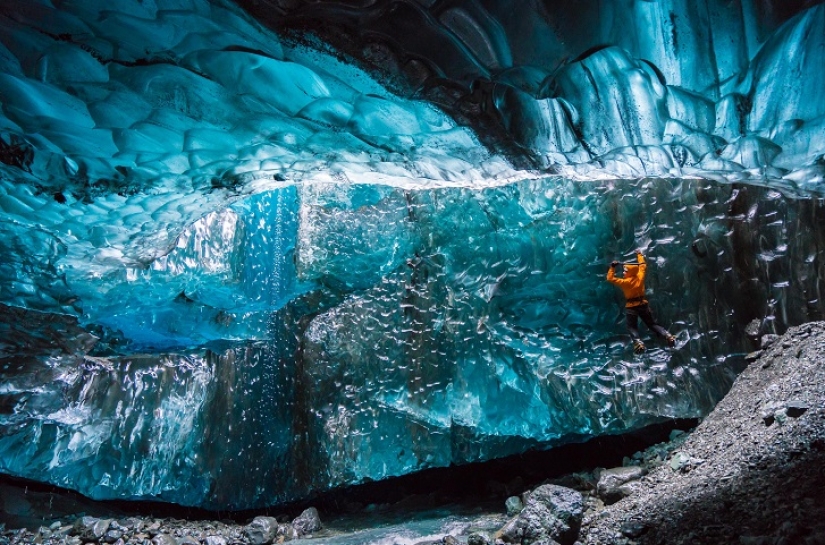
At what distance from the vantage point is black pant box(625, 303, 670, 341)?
5141 mm

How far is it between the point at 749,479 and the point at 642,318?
2.61 m

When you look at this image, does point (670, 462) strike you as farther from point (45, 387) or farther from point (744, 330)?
point (45, 387)

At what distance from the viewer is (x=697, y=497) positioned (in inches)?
115

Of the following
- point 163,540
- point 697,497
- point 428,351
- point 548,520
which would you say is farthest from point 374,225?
point 697,497

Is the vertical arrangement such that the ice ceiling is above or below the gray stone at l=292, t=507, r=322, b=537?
above

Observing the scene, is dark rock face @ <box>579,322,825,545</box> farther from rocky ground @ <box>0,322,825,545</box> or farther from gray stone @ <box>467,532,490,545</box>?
gray stone @ <box>467,532,490,545</box>

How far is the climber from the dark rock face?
0.96 meters

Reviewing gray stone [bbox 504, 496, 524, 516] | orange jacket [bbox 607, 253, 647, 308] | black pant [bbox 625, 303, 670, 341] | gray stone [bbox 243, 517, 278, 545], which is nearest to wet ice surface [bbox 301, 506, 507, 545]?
gray stone [bbox 504, 496, 524, 516]

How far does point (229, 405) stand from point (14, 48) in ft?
17.3

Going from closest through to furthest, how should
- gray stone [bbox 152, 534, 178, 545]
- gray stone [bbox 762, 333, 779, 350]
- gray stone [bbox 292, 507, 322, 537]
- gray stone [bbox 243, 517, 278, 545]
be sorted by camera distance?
1. gray stone [bbox 762, 333, 779, 350]
2. gray stone [bbox 152, 534, 178, 545]
3. gray stone [bbox 243, 517, 278, 545]
4. gray stone [bbox 292, 507, 322, 537]

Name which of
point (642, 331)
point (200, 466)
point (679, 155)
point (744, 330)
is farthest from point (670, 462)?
point (200, 466)

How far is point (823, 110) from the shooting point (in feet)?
10.3

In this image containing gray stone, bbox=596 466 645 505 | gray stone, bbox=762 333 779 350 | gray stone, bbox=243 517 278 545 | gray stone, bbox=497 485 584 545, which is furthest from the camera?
gray stone, bbox=243 517 278 545

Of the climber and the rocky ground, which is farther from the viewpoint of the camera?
the climber
